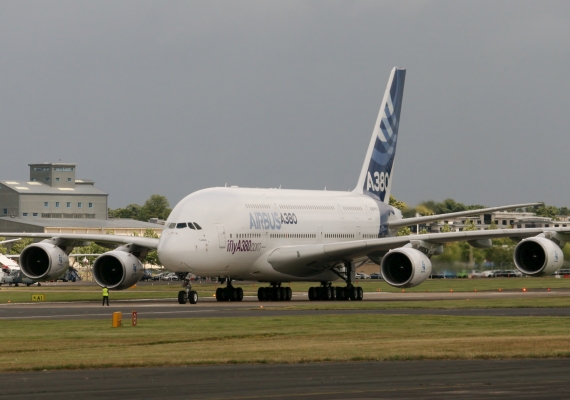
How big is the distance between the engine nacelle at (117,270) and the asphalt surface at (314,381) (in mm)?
28444

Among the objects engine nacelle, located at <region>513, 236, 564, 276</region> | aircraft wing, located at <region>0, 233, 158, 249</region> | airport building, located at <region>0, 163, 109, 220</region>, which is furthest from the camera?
airport building, located at <region>0, 163, 109, 220</region>

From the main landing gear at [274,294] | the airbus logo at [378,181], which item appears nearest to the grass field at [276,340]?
the main landing gear at [274,294]

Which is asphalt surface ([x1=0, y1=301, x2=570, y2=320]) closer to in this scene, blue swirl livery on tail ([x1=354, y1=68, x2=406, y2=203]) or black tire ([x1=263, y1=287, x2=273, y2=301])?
black tire ([x1=263, y1=287, x2=273, y2=301])

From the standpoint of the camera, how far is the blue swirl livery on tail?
60.8m

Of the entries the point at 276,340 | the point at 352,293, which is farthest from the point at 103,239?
the point at 276,340

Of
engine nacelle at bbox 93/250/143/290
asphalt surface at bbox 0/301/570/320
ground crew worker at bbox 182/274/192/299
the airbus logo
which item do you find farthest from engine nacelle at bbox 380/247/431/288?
the airbus logo

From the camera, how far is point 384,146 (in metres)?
61.4

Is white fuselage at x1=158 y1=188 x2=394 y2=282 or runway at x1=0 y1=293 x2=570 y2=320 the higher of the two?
white fuselage at x1=158 y1=188 x2=394 y2=282

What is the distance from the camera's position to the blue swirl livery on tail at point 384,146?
199ft

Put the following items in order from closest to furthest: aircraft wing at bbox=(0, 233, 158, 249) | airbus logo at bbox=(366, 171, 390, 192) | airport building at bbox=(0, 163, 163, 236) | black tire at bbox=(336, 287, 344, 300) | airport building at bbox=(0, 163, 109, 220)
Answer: aircraft wing at bbox=(0, 233, 158, 249)
black tire at bbox=(336, 287, 344, 300)
airbus logo at bbox=(366, 171, 390, 192)
airport building at bbox=(0, 163, 163, 236)
airport building at bbox=(0, 163, 109, 220)

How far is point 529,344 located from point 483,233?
22451 millimetres

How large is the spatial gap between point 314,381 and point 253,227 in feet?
102

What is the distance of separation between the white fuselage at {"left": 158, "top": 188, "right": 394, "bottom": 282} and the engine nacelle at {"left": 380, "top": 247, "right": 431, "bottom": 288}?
5.82 meters

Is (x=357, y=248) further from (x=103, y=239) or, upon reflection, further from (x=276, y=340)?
(x=276, y=340)
